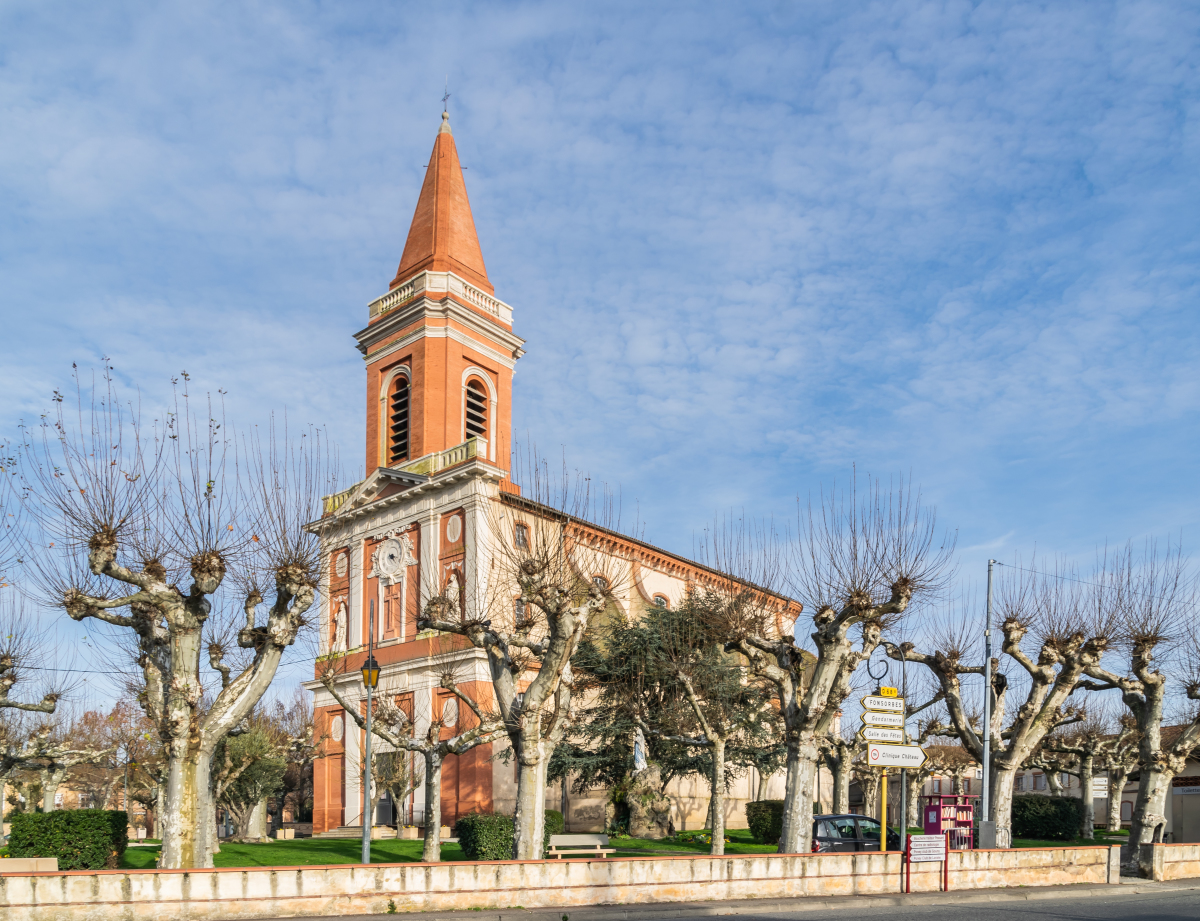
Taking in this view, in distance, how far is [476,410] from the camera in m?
44.5

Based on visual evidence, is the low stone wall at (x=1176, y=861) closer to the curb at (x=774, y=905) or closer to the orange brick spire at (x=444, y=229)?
the curb at (x=774, y=905)

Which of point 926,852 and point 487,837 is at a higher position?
point 926,852

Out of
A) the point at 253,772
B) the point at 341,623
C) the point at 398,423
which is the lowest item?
the point at 253,772

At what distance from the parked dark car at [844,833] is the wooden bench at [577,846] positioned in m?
4.82

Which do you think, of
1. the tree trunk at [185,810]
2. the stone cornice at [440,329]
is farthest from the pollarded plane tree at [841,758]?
the tree trunk at [185,810]

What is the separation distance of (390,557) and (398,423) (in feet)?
21.0

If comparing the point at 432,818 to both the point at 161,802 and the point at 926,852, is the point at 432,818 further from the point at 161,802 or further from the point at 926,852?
the point at 926,852

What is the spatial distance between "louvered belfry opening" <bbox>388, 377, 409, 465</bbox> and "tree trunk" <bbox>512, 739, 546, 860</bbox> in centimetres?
2677

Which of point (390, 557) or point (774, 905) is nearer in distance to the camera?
point (774, 905)

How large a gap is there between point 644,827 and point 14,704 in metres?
19.6

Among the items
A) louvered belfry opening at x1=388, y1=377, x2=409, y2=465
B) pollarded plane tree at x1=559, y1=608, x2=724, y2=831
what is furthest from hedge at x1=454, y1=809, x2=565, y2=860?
louvered belfry opening at x1=388, y1=377, x2=409, y2=465

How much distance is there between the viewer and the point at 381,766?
1432 inches

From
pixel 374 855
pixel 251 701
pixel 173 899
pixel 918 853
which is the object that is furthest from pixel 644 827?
pixel 173 899

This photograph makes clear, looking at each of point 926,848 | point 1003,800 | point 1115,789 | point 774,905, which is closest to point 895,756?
point 926,848
